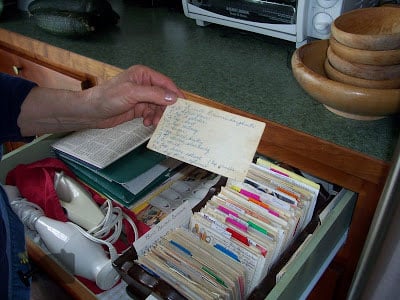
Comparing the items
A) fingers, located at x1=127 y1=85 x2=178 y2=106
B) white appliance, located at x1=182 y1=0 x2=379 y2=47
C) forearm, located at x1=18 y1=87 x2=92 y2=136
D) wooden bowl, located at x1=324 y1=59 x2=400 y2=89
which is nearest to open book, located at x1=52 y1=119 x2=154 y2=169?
forearm, located at x1=18 y1=87 x2=92 y2=136

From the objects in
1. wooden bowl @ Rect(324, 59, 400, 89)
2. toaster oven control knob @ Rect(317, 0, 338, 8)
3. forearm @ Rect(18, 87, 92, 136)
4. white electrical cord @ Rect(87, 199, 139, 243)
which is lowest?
white electrical cord @ Rect(87, 199, 139, 243)

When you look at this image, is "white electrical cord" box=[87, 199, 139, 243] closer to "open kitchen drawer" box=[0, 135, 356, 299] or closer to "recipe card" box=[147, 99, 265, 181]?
"open kitchen drawer" box=[0, 135, 356, 299]

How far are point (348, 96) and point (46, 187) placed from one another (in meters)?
0.61

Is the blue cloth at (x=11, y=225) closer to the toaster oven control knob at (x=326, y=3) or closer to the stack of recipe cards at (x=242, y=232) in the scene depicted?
the stack of recipe cards at (x=242, y=232)

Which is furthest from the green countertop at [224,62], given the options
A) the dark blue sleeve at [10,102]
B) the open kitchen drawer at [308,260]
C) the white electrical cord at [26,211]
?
the white electrical cord at [26,211]

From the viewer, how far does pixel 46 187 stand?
794 millimetres

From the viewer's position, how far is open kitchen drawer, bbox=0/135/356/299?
20.9 inches

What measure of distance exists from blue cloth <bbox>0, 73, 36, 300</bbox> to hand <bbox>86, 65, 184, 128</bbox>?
13 centimetres

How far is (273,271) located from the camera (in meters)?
0.57

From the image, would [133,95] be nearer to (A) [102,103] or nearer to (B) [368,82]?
(A) [102,103]

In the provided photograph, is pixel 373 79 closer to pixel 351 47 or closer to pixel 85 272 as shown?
pixel 351 47

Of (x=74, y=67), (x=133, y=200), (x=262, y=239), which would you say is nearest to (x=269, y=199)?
(x=262, y=239)

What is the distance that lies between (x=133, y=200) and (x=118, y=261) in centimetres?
25

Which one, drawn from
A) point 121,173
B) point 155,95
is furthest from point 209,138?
point 121,173
